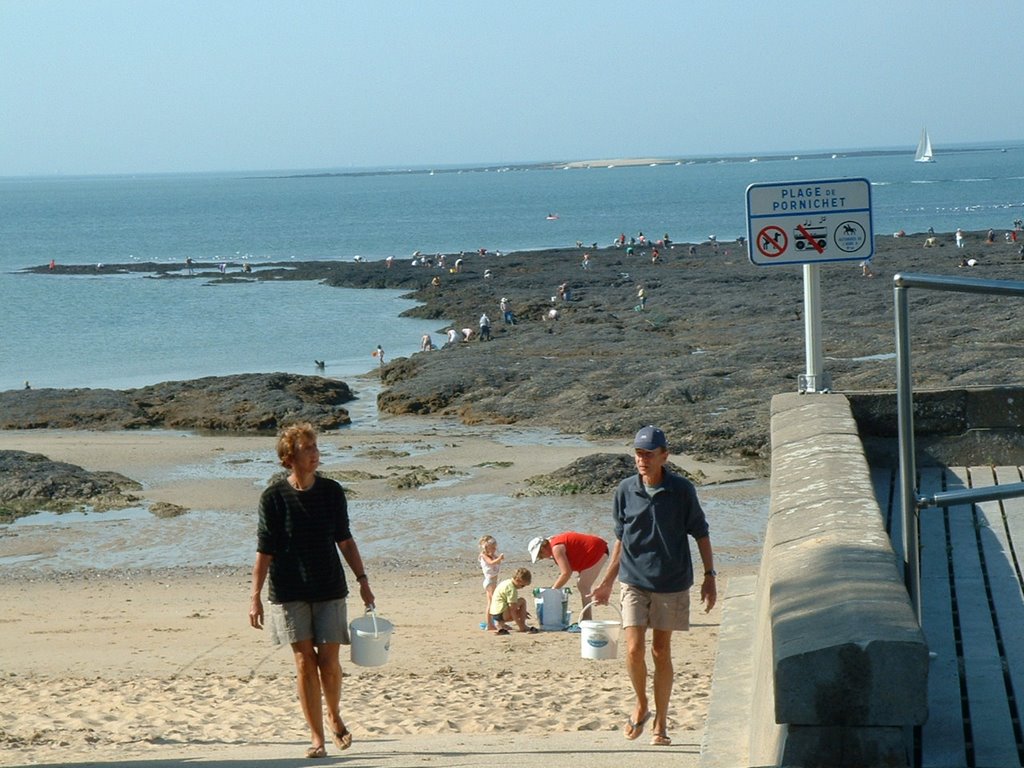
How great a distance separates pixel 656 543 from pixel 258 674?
5808 mm

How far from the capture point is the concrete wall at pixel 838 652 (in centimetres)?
295

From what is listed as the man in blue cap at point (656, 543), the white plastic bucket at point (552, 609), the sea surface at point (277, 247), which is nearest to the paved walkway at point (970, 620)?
the man in blue cap at point (656, 543)

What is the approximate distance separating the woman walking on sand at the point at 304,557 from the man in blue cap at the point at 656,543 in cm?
123

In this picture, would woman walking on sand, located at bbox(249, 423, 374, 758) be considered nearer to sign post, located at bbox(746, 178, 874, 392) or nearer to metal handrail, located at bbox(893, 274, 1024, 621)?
sign post, located at bbox(746, 178, 874, 392)

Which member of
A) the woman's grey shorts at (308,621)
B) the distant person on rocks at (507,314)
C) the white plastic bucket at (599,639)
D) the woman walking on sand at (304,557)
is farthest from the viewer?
the distant person on rocks at (507,314)

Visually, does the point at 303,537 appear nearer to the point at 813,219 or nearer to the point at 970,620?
the point at 970,620

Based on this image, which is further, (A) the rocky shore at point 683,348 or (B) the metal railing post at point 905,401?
(A) the rocky shore at point 683,348

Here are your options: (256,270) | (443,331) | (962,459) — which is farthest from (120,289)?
(962,459)

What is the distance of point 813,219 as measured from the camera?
23.1ft

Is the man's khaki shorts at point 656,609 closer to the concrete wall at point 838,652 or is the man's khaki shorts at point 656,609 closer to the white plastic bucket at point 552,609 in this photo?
the concrete wall at point 838,652

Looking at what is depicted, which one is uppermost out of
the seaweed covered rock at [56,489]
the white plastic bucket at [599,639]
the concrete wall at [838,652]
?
the concrete wall at [838,652]

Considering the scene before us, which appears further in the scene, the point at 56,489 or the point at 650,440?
the point at 56,489

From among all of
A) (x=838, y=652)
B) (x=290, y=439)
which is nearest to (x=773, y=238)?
(x=290, y=439)

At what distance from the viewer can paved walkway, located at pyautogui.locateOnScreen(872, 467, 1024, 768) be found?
11.9 feet
